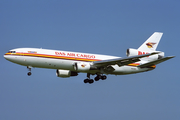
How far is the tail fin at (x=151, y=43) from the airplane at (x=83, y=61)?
1032mm

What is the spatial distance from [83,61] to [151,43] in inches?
604

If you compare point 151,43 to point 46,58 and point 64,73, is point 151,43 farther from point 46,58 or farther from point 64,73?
point 46,58

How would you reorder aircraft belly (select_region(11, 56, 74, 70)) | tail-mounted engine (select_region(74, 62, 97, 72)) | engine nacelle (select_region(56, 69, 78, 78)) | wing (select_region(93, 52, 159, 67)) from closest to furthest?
aircraft belly (select_region(11, 56, 74, 70)) < wing (select_region(93, 52, 159, 67)) < tail-mounted engine (select_region(74, 62, 97, 72)) < engine nacelle (select_region(56, 69, 78, 78))

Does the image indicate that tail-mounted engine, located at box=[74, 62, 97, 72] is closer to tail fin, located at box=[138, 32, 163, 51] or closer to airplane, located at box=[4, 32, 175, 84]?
airplane, located at box=[4, 32, 175, 84]

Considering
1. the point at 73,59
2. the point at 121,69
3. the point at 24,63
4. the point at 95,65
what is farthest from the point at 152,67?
the point at 24,63

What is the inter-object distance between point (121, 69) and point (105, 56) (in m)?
3.85

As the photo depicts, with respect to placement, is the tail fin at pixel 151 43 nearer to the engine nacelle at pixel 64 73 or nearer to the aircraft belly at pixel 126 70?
the aircraft belly at pixel 126 70

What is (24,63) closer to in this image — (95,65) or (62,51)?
(62,51)

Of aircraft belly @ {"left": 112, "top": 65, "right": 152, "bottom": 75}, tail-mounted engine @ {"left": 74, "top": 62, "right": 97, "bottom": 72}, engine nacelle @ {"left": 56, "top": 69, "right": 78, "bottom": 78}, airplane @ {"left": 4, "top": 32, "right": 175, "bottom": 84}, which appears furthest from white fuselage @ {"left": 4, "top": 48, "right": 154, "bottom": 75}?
aircraft belly @ {"left": 112, "top": 65, "right": 152, "bottom": 75}

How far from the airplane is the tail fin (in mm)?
1032

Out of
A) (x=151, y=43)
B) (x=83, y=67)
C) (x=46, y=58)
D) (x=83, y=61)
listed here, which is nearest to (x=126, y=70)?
(x=151, y=43)

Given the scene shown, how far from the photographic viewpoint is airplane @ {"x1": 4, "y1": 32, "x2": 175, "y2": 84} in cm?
5584

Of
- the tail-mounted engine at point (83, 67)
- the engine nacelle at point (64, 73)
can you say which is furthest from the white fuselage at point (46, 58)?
the engine nacelle at point (64, 73)

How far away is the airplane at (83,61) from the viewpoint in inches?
2199
